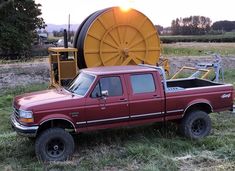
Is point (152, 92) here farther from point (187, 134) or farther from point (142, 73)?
point (187, 134)

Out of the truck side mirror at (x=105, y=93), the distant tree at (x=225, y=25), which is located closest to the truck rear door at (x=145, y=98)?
the truck side mirror at (x=105, y=93)

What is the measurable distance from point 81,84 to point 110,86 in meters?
0.65

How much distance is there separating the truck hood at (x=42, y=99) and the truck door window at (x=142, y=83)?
54.2 inches

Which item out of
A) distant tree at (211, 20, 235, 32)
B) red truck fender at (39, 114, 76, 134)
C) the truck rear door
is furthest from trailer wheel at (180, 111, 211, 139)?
distant tree at (211, 20, 235, 32)

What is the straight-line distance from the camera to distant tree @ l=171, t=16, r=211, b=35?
91.8 meters

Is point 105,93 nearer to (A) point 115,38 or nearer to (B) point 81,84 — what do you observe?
(B) point 81,84

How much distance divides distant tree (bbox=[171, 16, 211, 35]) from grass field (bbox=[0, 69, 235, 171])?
83170 mm

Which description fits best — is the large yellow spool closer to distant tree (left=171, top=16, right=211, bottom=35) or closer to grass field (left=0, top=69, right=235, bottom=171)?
grass field (left=0, top=69, right=235, bottom=171)

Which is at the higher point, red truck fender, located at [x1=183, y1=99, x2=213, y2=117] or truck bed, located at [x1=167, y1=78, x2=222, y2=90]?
A: truck bed, located at [x1=167, y1=78, x2=222, y2=90]

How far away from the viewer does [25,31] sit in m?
37.9

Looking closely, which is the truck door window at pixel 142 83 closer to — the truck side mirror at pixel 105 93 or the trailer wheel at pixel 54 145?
the truck side mirror at pixel 105 93

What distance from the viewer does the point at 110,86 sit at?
320 inches

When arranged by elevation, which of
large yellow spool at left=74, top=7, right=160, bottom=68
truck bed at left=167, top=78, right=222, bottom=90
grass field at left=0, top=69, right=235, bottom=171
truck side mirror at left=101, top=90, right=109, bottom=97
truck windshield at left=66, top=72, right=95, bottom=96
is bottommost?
grass field at left=0, top=69, right=235, bottom=171

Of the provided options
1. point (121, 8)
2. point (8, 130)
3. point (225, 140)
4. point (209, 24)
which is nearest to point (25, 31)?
point (121, 8)
